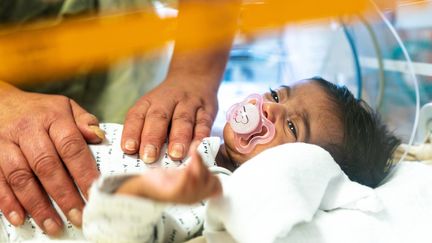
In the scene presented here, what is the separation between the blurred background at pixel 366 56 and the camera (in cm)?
125

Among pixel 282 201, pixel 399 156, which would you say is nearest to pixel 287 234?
pixel 282 201

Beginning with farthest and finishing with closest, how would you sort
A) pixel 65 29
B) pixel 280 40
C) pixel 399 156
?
pixel 280 40 → pixel 65 29 → pixel 399 156

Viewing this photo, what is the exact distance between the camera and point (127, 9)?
1189mm

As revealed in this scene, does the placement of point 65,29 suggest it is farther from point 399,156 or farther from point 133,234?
point 399,156

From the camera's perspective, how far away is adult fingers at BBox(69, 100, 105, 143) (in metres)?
0.74

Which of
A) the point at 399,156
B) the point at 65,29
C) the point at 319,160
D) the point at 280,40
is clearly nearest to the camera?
the point at 319,160

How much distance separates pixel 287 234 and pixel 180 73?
1.79 feet

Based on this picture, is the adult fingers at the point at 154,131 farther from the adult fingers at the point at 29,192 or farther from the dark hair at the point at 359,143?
the dark hair at the point at 359,143

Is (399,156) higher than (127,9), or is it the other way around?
(127,9)

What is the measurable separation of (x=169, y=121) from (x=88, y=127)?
0.48ft

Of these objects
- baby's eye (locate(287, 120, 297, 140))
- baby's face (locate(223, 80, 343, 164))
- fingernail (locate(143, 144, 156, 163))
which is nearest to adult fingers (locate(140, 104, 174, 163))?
fingernail (locate(143, 144, 156, 163))

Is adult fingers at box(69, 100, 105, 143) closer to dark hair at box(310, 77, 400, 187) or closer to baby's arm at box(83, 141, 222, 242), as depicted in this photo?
baby's arm at box(83, 141, 222, 242)

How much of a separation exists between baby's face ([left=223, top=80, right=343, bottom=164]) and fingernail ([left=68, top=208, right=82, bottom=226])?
29 cm

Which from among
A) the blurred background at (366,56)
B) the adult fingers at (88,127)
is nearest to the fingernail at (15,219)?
the adult fingers at (88,127)
